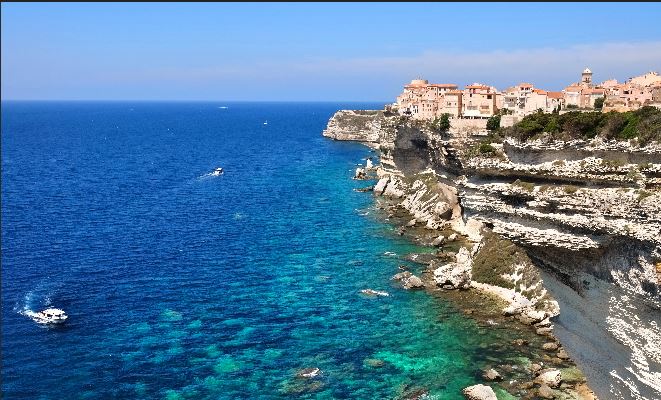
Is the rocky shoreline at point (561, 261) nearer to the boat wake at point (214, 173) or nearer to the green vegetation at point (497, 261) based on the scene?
the green vegetation at point (497, 261)

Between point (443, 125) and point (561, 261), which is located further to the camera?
point (443, 125)

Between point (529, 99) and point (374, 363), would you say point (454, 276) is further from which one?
point (529, 99)

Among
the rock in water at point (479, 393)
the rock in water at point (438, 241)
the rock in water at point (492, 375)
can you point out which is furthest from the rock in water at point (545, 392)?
the rock in water at point (438, 241)

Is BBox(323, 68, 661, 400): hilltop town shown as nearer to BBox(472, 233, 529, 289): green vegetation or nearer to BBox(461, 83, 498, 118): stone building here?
BBox(472, 233, 529, 289): green vegetation

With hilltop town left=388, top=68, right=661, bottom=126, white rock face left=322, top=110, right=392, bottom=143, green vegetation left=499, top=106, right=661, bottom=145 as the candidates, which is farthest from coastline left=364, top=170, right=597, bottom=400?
white rock face left=322, top=110, right=392, bottom=143

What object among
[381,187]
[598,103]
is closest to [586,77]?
[598,103]

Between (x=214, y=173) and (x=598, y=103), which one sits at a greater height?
(x=598, y=103)
